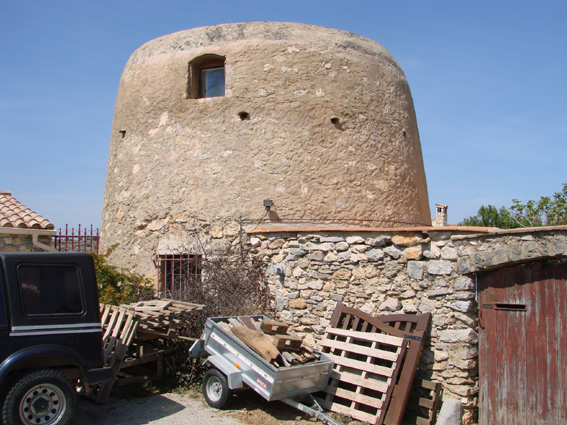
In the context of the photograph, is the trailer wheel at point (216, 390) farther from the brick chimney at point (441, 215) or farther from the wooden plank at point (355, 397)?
the brick chimney at point (441, 215)

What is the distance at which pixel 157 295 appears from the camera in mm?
9055

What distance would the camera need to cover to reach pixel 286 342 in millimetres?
5973

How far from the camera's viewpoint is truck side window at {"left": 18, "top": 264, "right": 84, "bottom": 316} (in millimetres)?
4926

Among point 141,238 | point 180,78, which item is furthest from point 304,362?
point 180,78

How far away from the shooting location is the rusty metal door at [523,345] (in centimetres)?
549

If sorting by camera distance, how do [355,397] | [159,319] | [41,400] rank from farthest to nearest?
[159,319], [355,397], [41,400]

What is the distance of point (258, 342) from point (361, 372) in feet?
4.88

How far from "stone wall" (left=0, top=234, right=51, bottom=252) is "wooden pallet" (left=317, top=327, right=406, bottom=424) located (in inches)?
233

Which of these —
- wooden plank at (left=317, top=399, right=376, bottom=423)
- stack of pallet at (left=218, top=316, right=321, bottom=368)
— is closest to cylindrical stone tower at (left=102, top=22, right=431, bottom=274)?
stack of pallet at (left=218, top=316, right=321, bottom=368)

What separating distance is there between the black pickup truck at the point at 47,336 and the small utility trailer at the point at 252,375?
1.44m

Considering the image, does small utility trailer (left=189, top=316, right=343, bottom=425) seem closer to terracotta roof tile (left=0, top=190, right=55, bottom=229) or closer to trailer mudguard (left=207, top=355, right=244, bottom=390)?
trailer mudguard (left=207, top=355, right=244, bottom=390)

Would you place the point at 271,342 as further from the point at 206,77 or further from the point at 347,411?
the point at 206,77

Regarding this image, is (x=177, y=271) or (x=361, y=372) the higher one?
(x=177, y=271)

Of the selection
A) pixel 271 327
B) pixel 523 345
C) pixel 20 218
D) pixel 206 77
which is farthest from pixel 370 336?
pixel 20 218
